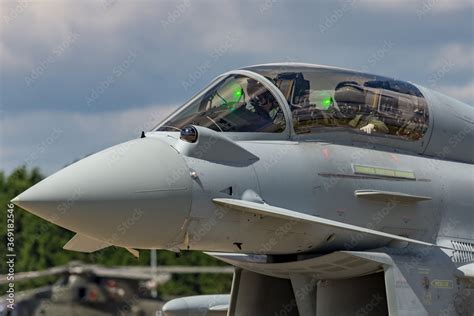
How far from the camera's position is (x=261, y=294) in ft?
37.2

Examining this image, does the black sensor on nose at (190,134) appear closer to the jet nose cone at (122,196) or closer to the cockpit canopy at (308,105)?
the jet nose cone at (122,196)

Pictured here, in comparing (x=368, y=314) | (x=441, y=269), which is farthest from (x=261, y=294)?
(x=441, y=269)

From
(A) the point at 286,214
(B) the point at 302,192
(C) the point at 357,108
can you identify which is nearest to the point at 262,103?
(B) the point at 302,192

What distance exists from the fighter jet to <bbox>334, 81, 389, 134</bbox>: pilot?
0.02 m

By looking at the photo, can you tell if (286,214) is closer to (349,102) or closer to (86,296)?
(349,102)

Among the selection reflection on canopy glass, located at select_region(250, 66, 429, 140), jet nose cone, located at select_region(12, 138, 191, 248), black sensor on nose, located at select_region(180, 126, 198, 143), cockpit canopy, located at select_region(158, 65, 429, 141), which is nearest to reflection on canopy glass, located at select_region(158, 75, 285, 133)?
cockpit canopy, located at select_region(158, 65, 429, 141)

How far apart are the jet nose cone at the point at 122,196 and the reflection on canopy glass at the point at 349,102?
6.02 ft

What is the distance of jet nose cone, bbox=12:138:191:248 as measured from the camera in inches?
333

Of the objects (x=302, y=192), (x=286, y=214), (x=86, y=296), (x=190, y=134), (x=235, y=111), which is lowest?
(x=86, y=296)

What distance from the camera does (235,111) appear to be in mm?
9977

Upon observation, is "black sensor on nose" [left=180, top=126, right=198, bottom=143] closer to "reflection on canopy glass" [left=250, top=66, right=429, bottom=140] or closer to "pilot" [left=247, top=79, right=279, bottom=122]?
"pilot" [left=247, top=79, right=279, bottom=122]

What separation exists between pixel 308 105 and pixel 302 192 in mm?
1100

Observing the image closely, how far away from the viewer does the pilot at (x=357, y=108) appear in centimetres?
1058

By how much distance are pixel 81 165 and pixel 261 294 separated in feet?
11.6
